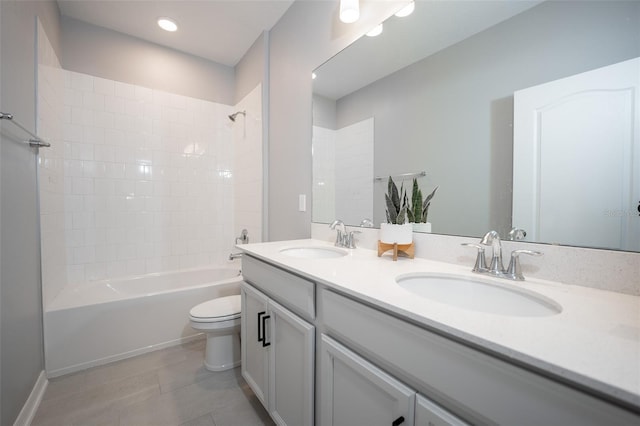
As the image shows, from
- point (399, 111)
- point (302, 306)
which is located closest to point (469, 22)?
point (399, 111)

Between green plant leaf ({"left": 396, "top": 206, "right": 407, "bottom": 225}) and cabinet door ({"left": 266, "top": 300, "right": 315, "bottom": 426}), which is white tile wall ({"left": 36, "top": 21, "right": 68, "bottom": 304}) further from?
green plant leaf ({"left": 396, "top": 206, "right": 407, "bottom": 225})

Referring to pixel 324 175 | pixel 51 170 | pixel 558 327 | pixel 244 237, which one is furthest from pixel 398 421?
pixel 51 170

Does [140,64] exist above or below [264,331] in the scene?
above

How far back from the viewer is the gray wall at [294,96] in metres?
1.64

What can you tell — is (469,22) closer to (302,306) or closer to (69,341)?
(302,306)

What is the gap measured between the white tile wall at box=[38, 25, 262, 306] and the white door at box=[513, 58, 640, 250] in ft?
6.36

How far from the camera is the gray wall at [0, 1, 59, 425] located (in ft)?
3.78

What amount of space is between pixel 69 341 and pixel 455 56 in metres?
2.77

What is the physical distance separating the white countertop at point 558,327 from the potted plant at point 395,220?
0.27 metres

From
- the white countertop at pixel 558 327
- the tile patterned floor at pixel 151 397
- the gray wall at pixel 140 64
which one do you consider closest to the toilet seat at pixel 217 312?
the tile patterned floor at pixel 151 397

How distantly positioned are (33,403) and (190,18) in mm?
2756

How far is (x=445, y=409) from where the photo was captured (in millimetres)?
540

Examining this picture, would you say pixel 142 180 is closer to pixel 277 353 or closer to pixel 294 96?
pixel 294 96

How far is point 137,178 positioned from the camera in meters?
2.43
